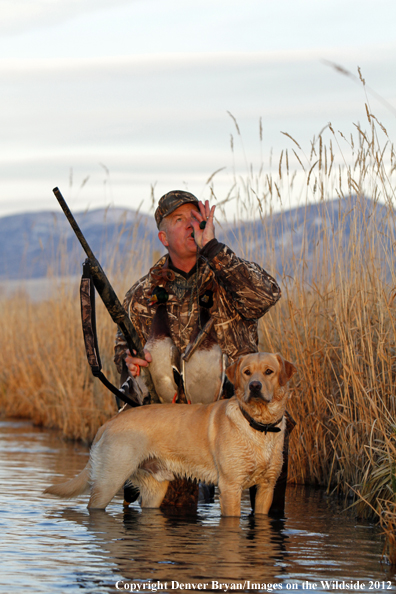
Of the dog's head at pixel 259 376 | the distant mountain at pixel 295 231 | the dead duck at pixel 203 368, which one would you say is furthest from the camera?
the distant mountain at pixel 295 231

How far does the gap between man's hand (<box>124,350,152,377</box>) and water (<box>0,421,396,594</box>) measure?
3.18 ft

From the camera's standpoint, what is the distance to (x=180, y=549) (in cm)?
413

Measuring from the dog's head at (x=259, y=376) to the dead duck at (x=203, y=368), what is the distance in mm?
585

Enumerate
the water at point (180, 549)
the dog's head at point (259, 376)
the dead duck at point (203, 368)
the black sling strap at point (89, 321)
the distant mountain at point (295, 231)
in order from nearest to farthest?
the water at point (180, 549) < the dog's head at point (259, 376) < the black sling strap at point (89, 321) < the dead duck at point (203, 368) < the distant mountain at point (295, 231)

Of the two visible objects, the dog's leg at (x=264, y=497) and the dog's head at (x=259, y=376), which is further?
the dog's leg at (x=264, y=497)

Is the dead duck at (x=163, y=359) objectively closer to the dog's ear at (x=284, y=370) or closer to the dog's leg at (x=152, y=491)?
the dog's leg at (x=152, y=491)

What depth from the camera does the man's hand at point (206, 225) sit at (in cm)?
542

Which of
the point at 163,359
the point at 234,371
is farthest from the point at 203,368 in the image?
the point at 234,371

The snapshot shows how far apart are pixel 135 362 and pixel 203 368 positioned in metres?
0.50

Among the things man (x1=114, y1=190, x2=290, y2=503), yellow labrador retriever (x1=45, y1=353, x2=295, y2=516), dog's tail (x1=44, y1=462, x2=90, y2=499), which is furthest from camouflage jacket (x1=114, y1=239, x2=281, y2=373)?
dog's tail (x1=44, y1=462, x2=90, y2=499)

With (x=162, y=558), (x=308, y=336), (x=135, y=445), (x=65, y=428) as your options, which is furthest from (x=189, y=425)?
(x=65, y=428)

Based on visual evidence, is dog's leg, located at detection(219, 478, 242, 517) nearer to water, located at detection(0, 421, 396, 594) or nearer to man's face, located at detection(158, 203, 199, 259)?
water, located at detection(0, 421, 396, 594)

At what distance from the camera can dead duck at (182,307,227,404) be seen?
5520 millimetres

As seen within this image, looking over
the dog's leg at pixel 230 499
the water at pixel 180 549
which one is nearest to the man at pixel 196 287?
the dog's leg at pixel 230 499
